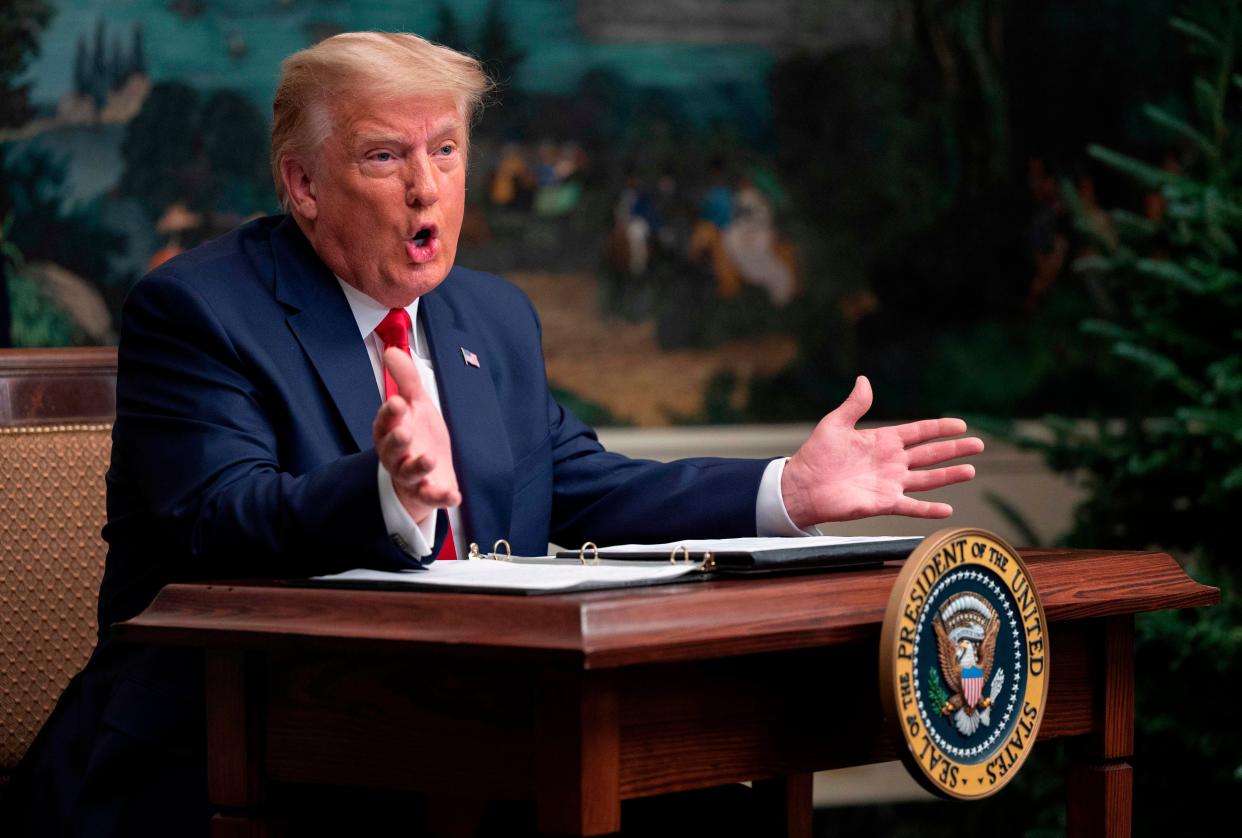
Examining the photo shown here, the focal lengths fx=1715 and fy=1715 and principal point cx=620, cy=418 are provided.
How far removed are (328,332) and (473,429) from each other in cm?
30

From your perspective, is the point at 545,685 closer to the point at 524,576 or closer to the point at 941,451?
the point at 524,576

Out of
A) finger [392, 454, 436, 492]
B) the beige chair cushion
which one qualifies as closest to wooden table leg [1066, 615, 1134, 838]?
finger [392, 454, 436, 492]

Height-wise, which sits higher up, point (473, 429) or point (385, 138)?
point (385, 138)

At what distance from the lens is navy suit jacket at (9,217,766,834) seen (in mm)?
2254

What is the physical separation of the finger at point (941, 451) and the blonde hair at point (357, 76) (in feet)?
2.99

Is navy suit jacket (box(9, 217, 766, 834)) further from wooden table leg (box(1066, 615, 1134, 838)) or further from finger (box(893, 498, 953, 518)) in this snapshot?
wooden table leg (box(1066, 615, 1134, 838))

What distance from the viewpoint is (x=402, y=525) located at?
6.97 feet

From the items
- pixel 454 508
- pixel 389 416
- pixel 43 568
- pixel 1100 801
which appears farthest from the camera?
pixel 43 568

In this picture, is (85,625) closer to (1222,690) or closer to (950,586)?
(950,586)

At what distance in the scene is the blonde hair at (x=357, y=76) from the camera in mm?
2684

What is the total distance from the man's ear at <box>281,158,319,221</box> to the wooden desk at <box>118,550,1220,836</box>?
90 cm

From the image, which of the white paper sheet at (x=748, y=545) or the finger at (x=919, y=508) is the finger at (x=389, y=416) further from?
the finger at (x=919, y=508)

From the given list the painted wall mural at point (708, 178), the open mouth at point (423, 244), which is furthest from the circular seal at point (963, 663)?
the painted wall mural at point (708, 178)

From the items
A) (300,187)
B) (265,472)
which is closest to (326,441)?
(265,472)
